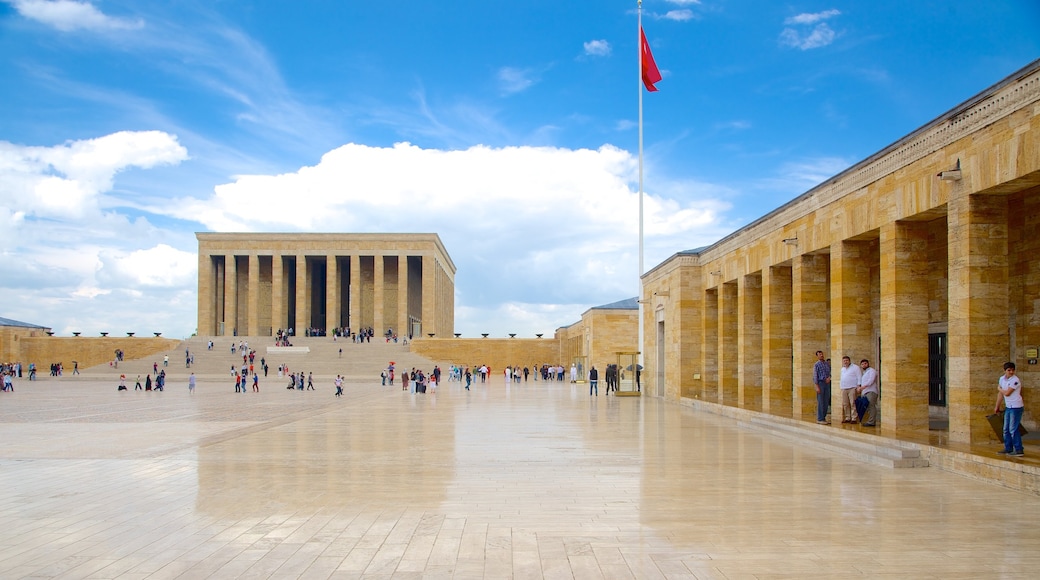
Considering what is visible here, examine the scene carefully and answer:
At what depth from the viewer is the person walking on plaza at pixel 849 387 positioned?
45.8 ft

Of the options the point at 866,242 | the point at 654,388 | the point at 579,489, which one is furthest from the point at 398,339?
the point at 579,489

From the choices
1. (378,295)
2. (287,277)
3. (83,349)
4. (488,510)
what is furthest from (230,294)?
(488,510)

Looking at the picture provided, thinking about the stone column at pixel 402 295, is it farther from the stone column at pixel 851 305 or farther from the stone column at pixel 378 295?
the stone column at pixel 851 305

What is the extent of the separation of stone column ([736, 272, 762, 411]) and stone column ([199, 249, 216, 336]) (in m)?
56.0

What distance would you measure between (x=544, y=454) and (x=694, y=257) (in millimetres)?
14149

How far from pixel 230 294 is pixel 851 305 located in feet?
194

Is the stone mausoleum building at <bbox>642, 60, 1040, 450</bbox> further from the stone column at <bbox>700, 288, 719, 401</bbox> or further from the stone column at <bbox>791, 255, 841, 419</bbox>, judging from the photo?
the stone column at <bbox>700, 288, 719, 401</bbox>

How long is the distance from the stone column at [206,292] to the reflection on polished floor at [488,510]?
182 feet

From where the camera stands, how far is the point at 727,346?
22.3m

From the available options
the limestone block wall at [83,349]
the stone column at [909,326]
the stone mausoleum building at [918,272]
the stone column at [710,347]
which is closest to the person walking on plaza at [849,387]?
the stone mausoleum building at [918,272]

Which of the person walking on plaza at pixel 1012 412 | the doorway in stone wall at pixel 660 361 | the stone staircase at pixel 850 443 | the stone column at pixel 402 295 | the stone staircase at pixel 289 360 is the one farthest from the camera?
the stone column at pixel 402 295

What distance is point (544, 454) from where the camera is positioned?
38.1 ft

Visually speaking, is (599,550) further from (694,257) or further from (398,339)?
(398,339)

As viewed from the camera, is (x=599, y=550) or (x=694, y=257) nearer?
(x=599, y=550)
